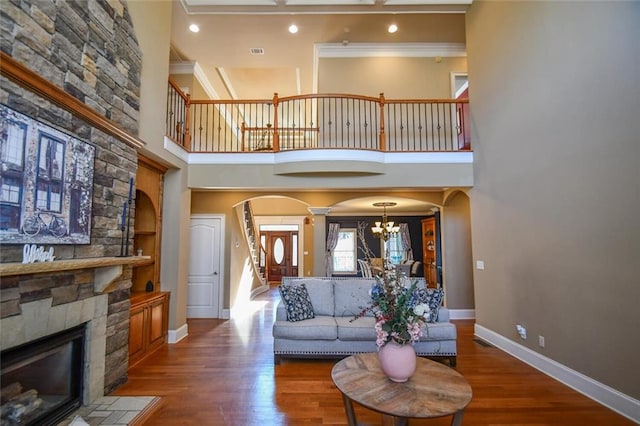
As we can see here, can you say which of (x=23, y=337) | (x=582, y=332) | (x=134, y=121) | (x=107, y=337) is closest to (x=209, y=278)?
(x=107, y=337)

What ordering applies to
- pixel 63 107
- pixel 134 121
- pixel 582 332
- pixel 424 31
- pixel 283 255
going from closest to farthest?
pixel 63 107, pixel 582 332, pixel 134 121, pixel 424 31, pixel 283 255

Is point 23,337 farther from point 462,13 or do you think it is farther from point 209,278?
point 462,13

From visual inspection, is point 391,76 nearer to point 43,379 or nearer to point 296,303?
point 296,303

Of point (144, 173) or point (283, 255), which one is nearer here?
point (144, 173)

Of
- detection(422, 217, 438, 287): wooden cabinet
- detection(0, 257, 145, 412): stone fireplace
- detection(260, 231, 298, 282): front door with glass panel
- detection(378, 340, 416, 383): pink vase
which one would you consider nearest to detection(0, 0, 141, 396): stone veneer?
detection(0, 257, 145, 412): stone fireplace

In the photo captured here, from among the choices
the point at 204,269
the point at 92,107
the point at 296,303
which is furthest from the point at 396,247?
the point at 92,107

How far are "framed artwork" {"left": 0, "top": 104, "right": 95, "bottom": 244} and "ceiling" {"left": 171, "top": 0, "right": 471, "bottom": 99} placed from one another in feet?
12.9

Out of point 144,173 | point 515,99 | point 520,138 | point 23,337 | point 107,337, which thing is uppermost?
point 515,99

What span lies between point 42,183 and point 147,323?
2.47 m

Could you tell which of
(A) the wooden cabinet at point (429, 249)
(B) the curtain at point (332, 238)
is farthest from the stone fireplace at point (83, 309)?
(B) the curtain at point (332, 238)

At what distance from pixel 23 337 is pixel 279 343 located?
2.39 meters

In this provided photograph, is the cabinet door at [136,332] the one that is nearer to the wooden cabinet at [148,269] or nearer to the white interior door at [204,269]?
the wooden cabinet at [148,269]

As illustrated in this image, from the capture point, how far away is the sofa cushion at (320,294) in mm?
4281

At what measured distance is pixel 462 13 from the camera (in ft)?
17.6
